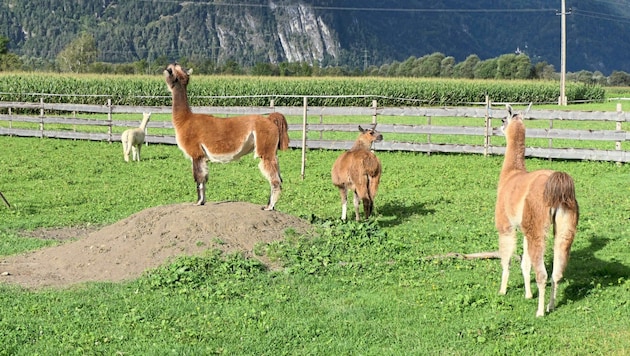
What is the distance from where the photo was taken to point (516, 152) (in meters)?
8.92

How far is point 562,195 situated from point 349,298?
2.46m

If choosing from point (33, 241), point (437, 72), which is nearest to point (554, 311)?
point (33, 241)

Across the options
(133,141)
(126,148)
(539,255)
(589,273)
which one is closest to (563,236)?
(539,255)

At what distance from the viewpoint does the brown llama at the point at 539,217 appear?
25.0ft

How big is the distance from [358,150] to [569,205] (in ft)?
17.7

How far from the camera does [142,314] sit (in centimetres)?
802

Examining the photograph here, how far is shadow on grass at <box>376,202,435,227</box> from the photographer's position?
44.2 feet

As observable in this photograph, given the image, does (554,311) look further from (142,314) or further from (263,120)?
(263,120)

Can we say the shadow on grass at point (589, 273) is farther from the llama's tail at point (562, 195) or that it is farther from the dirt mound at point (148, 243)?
the dirt mound at point (148, 243)

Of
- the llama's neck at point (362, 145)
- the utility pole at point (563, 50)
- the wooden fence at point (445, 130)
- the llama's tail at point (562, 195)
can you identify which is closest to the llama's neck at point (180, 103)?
the llama's neck at point (362, 145)

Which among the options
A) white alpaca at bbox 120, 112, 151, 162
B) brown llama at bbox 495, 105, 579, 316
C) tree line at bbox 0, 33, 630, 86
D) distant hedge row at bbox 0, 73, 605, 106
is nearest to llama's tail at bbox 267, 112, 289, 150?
brown llama at bbox 495, 105, 579, 316

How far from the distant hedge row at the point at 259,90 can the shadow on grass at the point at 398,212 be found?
86.0 feet

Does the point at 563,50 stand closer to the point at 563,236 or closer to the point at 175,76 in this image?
the point at 175,76

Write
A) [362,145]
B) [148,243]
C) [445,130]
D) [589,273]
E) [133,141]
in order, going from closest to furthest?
[589,273]
[148,243]
[362,145]
[133,141]
[445,130]
